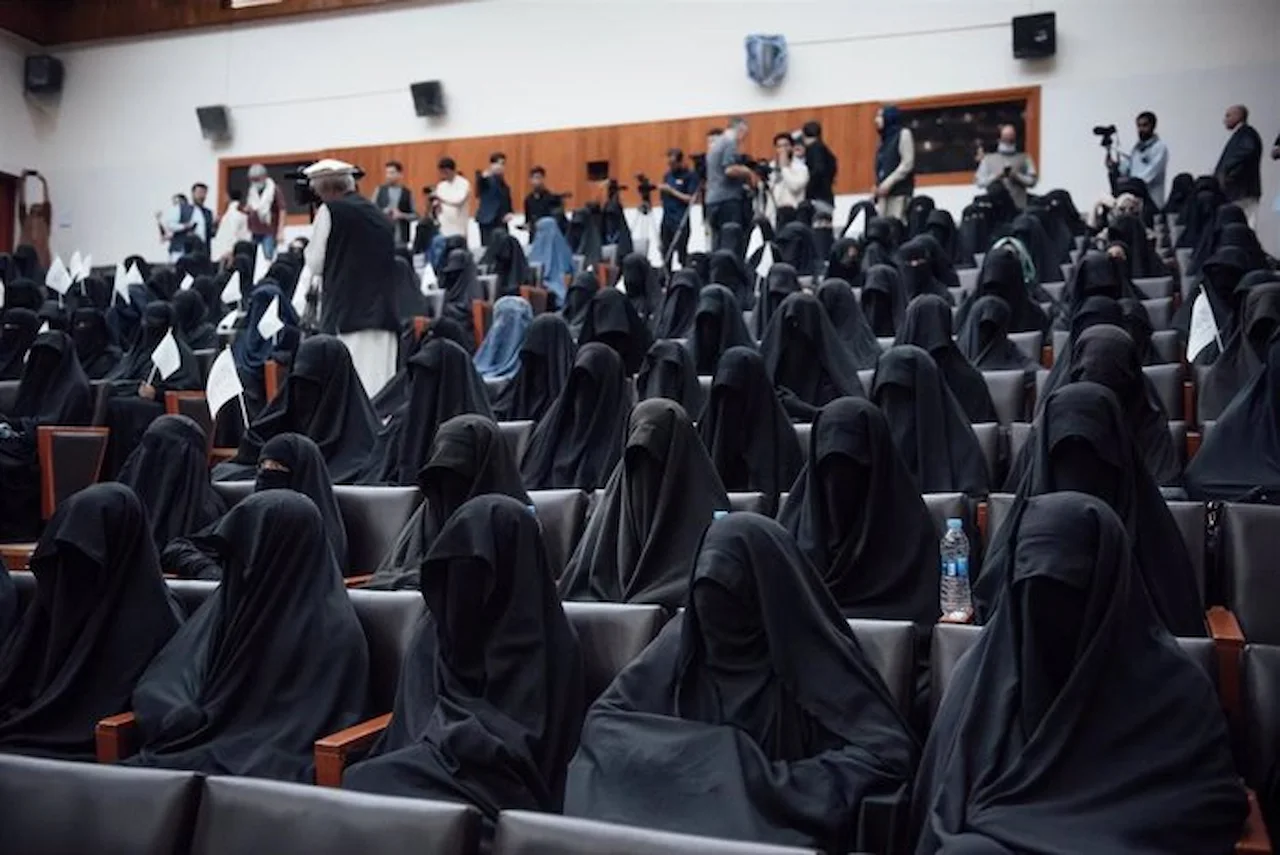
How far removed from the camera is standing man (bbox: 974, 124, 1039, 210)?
12.5 metres

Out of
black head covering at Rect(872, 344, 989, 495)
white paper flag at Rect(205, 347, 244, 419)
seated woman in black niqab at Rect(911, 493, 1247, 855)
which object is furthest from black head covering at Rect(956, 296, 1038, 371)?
seated woman in black niqab at Rect(911, 493, 1247, 855)

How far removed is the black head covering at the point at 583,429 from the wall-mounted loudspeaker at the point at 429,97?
13.1 meters

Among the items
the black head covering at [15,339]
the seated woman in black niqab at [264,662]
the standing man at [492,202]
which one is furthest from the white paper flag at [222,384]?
the standing man at [492,202]

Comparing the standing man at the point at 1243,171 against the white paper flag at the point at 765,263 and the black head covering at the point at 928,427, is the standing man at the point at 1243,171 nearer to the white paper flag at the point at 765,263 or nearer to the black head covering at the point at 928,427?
the white paper flag at the point at 765,263

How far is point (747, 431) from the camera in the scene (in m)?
5.47

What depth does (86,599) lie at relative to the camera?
4027 mm

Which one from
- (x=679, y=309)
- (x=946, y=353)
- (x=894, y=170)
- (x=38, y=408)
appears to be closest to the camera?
(x=946, y=353)

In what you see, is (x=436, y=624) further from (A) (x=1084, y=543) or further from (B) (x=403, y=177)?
(B) (x=403, y=177)

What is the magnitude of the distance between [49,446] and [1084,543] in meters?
5.51

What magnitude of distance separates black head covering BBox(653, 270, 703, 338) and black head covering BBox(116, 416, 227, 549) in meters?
3.99

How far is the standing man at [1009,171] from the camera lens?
41.0ft

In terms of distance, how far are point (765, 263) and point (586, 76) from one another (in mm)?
8432

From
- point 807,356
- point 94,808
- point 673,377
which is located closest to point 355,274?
point 673,377

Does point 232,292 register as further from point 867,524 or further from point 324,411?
point 867,524
